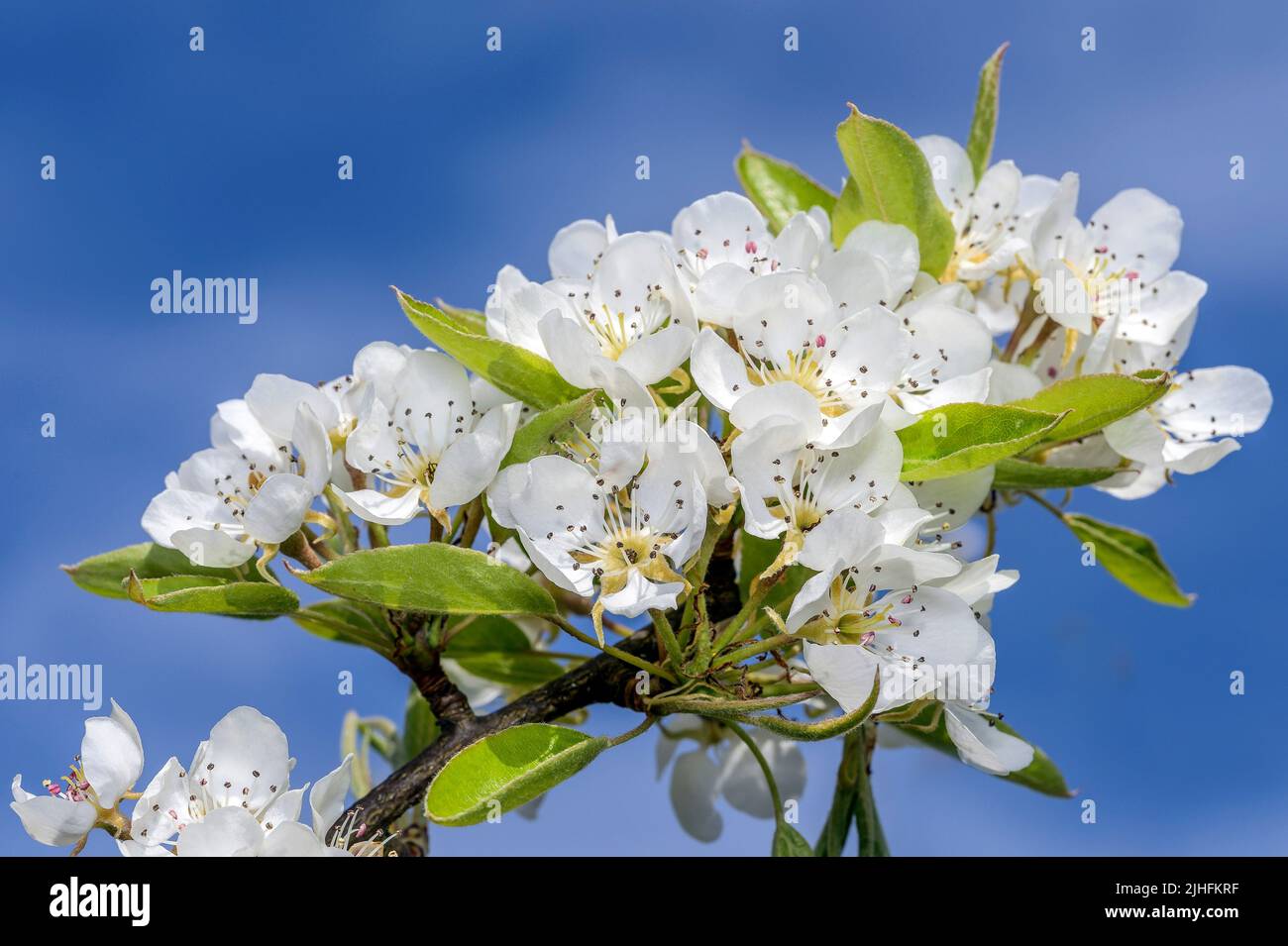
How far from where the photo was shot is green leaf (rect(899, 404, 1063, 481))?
1.70m

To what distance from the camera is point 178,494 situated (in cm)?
196

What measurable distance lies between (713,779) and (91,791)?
1.30 m

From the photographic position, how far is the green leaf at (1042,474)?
80.5 inches

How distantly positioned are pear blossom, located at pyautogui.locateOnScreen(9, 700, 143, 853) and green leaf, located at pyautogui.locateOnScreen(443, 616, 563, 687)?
0.69 metres

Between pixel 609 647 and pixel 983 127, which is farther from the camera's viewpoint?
pixel 983 127

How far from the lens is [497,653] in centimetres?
238

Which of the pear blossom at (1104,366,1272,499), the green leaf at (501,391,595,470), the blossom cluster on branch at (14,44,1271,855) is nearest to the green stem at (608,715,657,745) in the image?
the blossom cluster on branch at (14,44,1271,855)

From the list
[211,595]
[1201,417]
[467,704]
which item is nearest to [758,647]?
[467,704]

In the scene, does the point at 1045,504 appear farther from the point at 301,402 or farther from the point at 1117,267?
the point at 301,402

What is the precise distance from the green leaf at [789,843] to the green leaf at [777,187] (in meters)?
1.15

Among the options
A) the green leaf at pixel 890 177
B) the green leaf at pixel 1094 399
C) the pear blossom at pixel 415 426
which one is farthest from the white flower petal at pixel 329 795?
the green leaf at pixel 890 177

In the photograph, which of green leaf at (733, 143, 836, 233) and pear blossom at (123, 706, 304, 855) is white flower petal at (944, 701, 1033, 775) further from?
green leaf at (733, 143, 836, 233)

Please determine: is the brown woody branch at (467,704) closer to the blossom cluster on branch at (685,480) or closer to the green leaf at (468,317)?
the blossom cluster on branch at (685,480)
